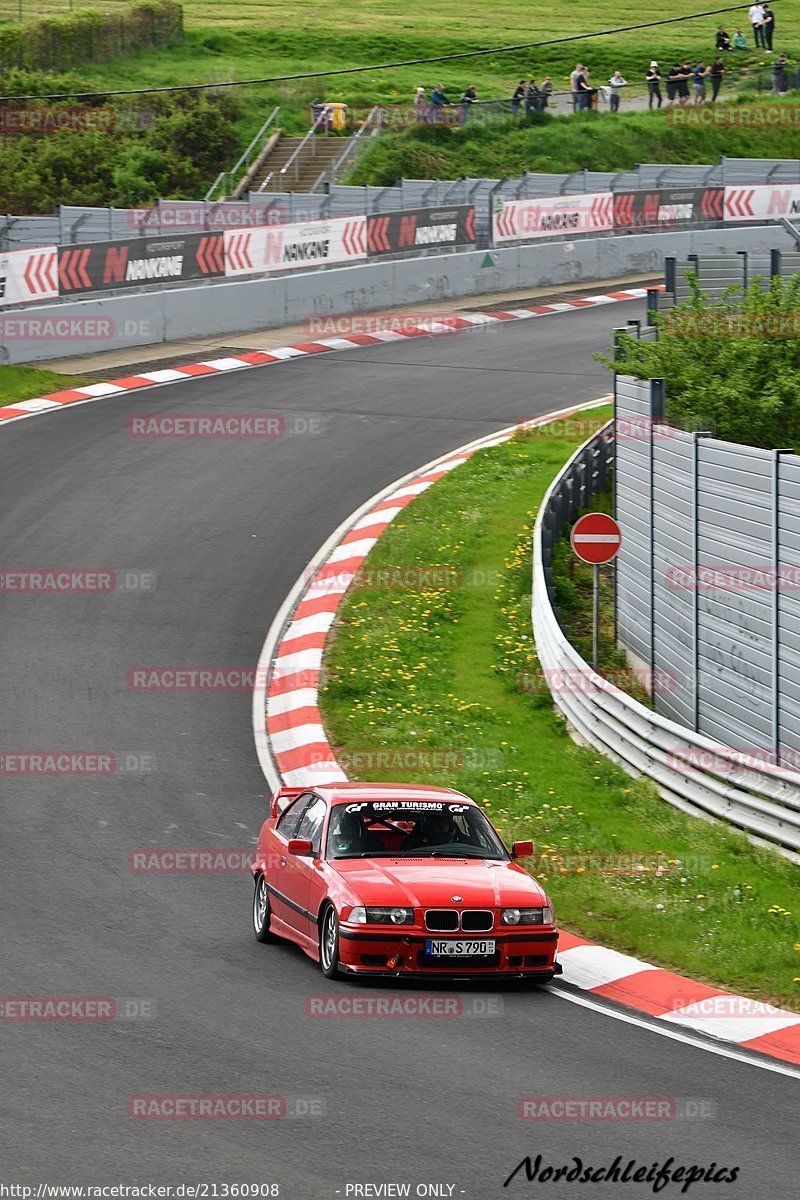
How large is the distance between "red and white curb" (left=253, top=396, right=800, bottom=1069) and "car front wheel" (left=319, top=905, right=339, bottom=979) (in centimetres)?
160

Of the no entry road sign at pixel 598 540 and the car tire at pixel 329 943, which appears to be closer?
the car tire at pixel 329 943

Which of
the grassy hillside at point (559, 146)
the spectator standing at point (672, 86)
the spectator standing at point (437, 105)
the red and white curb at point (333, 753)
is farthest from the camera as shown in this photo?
the spectator standing at point (672, 86)

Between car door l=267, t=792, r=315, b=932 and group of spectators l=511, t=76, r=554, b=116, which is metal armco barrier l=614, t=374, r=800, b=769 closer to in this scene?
car door l=267, t=792, r=315, b=932

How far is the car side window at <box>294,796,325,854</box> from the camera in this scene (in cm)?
1161

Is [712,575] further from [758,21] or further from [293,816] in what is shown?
[758,21]

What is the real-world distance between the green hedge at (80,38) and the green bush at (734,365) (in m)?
53.5

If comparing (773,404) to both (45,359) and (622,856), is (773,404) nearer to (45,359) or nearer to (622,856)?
(622,856)

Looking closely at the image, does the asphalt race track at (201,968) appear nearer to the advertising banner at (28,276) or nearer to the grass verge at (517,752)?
the grass verge at (517,752)

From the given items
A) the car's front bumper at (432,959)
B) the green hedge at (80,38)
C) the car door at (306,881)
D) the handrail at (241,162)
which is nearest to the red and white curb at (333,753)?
the car's front bumper at (432,959)

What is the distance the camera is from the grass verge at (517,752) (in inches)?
481

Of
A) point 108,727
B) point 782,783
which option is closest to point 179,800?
point 108,727

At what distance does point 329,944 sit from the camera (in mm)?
10711

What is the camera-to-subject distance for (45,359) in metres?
31.3

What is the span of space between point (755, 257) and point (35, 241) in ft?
47.7
